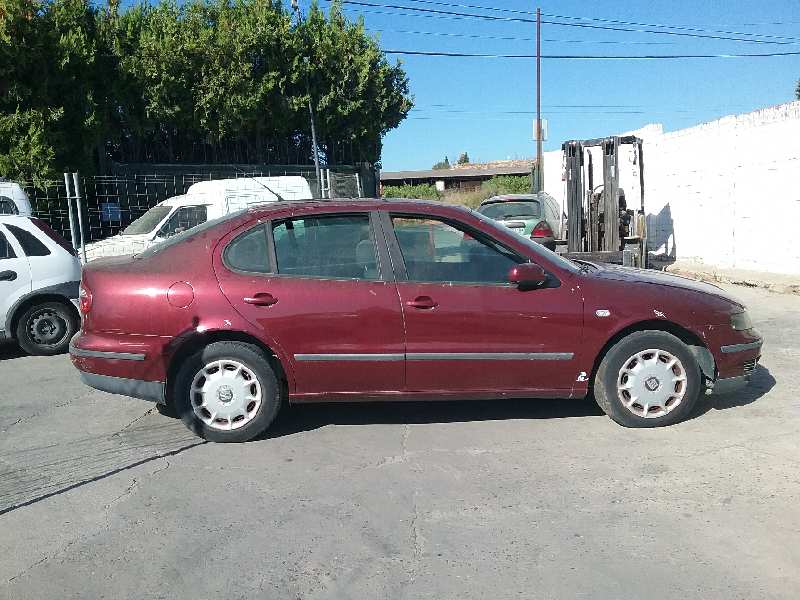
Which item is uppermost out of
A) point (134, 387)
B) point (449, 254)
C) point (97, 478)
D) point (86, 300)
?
point (449, 254)

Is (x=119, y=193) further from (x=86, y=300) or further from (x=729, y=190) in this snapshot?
(x=729, y=190)

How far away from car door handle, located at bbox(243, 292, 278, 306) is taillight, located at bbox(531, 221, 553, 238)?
7574mm

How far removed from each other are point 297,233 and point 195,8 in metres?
19.4

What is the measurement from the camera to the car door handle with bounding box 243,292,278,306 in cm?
454

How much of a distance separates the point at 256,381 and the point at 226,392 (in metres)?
0.22

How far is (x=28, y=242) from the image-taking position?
7.68 meters

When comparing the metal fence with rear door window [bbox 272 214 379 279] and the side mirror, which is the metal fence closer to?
rear door window [bbox 272 214 379 279]

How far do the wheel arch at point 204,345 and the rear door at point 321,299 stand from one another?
116 millimetres

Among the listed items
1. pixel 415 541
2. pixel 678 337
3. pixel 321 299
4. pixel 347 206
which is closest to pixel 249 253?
pixel 321 299

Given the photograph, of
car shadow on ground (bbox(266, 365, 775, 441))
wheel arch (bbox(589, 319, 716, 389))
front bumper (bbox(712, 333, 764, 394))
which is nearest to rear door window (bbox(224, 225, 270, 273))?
car shadow on ground (bbox(266, 365, 775, 441))

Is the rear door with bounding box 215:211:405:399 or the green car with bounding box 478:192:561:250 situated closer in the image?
the rear door with bounding box 215:211:405:399

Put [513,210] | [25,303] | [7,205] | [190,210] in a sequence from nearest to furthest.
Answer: [25,303]
[7,205]
[513,210]
[190,210]

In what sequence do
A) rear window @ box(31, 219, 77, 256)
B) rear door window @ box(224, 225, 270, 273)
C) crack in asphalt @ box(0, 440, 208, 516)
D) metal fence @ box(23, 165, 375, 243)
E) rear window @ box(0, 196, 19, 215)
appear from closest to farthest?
crack in asphalt @ box(0, 440, 208, 516), rear door window @ box(224, 225, 270, 273), rear window @ box(31, 219, 77, 256), rear window @ box(0, 196, 19, 215), metal fence @ box(23, 165, 375, 243)

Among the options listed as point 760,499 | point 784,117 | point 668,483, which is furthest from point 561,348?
point 784,117
